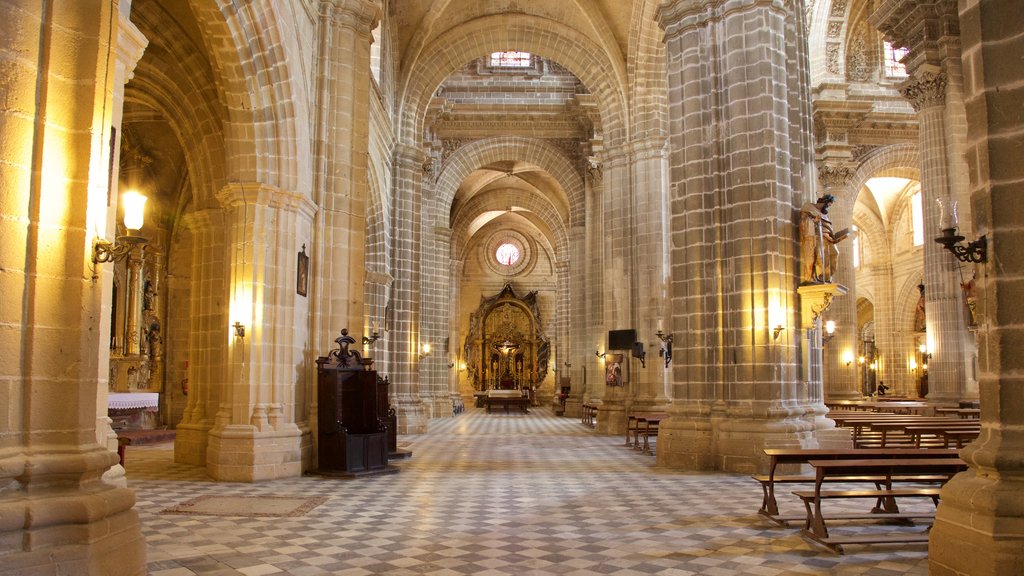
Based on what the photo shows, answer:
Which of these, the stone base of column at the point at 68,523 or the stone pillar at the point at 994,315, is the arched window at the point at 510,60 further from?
the stone base of column at the point at 68,523

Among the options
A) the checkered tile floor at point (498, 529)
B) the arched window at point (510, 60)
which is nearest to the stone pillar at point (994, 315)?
the checkered tile floor at point (498, 529)

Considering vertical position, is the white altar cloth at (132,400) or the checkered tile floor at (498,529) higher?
the white altar cloth at (132,400)

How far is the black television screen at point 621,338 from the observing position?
66.3ft

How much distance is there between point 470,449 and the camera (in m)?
16.9

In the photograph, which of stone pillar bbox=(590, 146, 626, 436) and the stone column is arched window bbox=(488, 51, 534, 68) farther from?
the stone column

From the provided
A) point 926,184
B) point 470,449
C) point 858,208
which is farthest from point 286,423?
point 858,208

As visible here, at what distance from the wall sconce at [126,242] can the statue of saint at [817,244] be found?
373 inches

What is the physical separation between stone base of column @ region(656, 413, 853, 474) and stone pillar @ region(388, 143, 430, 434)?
38.9 ft

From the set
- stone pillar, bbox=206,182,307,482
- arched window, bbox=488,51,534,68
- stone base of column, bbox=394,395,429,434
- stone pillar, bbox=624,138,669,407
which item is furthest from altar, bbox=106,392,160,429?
arched window, bbox=488,51,534,68

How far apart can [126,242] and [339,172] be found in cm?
812

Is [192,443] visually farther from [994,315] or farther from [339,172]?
[994,315]

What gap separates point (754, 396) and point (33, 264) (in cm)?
994

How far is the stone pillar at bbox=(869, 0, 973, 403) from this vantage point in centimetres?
1723

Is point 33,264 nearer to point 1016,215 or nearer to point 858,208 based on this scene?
point 1016,215
